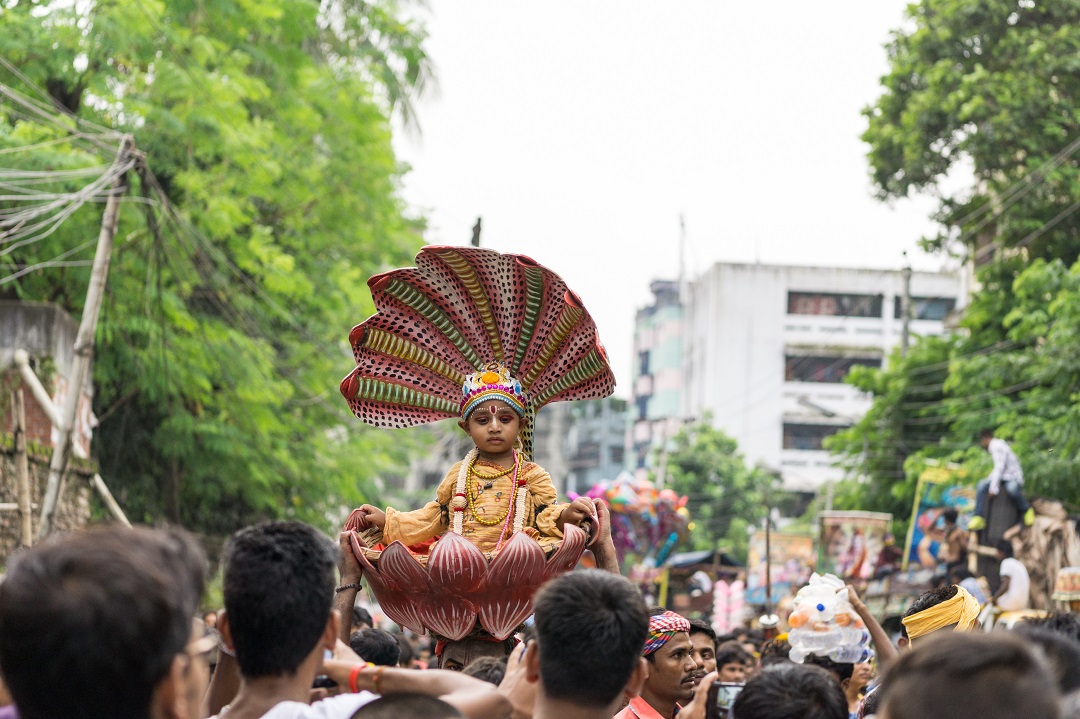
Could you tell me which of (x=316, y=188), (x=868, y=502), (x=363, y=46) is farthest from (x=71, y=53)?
(x=868, y=502)

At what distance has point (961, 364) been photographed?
22234 millimetres

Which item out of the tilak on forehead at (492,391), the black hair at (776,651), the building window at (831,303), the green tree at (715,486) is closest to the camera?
the tilak on forehead at (492,391)

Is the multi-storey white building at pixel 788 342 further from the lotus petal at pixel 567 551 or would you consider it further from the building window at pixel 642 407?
the lotus petal at pixel 567 551

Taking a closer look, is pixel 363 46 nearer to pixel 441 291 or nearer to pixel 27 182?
pixel 27 182

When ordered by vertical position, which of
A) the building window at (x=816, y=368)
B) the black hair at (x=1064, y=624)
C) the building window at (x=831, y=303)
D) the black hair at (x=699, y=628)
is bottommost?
the black hair at (x=699, y=628)

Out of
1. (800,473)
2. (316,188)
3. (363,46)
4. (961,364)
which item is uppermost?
(363,46)

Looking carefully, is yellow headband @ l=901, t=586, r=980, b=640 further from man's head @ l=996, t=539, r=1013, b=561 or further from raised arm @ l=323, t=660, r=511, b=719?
man's head @ l=996, t=539, r=1013, b=561

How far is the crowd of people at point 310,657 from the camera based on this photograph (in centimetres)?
248

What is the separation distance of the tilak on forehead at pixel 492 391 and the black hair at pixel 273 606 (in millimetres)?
2780

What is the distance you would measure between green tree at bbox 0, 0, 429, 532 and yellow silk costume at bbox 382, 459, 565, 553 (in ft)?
26.1

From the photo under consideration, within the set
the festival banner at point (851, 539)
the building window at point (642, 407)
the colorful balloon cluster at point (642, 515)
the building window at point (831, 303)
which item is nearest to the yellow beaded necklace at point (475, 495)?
the colorful balloon cluster at point (642, 515)

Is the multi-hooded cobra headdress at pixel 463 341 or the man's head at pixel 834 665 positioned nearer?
the multi-hooded cobra headdress at pixel 463 341

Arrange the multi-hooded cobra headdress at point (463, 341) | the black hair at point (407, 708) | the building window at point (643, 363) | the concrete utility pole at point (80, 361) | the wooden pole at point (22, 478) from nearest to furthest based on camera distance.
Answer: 1. the black hair at point (407, 708)
2. the multi-hooded cobra headdress at point (463, 341)
3. the wooden pole at point (22, 478)
4. the concrete utility pole at point (80, 361)
5. the building window at point (643, 363)

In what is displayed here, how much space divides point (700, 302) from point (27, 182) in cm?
4813
